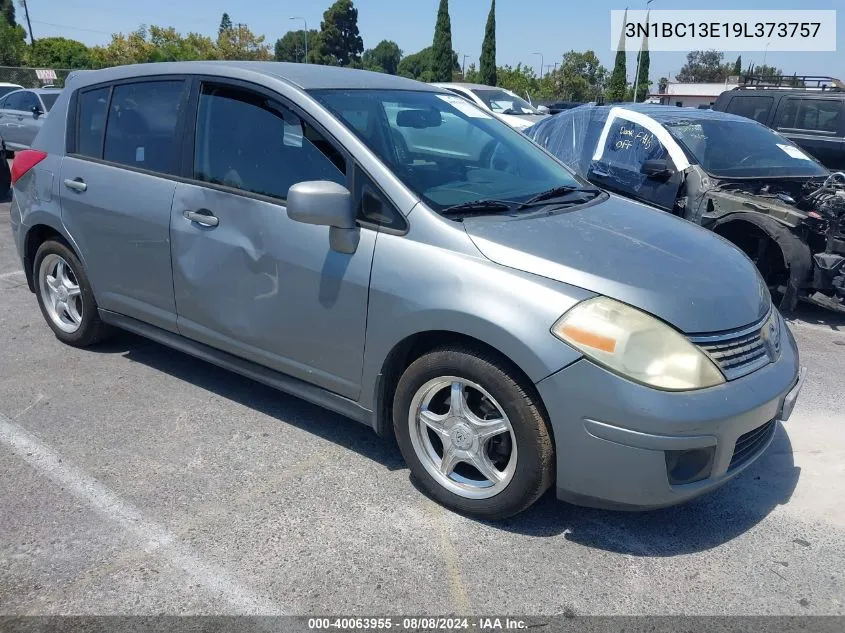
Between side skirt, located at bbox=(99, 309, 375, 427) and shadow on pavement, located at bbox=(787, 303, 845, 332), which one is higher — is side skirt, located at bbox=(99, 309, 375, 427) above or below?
above

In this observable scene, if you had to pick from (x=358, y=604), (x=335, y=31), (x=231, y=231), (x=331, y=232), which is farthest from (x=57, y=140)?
(x=335, y=31)

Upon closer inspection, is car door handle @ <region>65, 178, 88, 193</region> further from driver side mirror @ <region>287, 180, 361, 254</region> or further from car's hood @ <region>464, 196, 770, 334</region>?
car's hood @ <region>464, 196, 770, 334</region>

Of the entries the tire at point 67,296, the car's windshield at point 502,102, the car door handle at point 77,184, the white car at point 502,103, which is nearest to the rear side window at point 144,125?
the car door handle at point 77,184

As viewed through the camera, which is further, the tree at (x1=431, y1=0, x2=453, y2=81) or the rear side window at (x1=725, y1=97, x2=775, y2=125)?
the tree at (x1=431, y1=0, x2=453, y2=81)

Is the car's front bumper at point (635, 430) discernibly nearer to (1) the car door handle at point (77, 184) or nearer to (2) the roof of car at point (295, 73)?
(2) the roof of car at point (295, 73)

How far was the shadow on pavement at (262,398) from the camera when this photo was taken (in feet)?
12.3

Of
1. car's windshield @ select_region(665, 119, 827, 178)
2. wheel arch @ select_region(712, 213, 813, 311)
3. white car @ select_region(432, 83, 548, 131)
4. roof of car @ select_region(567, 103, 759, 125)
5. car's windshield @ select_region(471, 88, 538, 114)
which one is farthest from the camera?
car's windshield @ select_region(471, 88, 538, 114)

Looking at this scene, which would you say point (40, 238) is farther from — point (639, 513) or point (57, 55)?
point (57, 55)

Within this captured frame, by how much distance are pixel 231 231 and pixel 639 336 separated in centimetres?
201

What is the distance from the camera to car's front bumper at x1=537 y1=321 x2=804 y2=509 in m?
2.62

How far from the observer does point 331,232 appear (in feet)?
10.6

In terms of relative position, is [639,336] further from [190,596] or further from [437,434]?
[190,596]

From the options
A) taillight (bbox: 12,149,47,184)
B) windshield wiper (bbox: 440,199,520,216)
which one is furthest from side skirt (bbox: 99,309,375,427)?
taillight (bbox: 12,149,47,184)

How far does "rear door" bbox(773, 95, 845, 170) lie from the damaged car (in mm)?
2941
